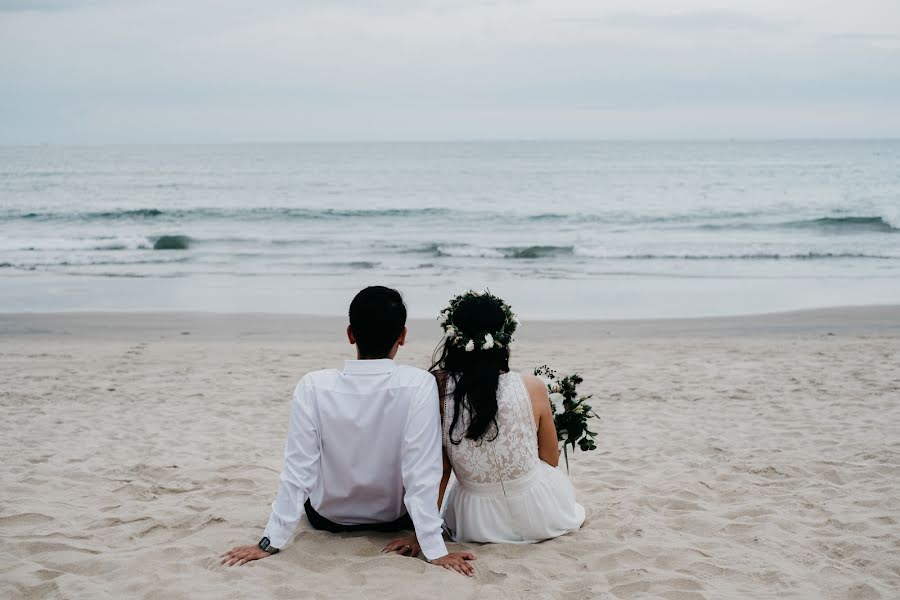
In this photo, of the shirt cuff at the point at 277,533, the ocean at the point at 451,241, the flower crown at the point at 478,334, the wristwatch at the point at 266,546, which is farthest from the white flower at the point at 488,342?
the ocean at the point at 451,241

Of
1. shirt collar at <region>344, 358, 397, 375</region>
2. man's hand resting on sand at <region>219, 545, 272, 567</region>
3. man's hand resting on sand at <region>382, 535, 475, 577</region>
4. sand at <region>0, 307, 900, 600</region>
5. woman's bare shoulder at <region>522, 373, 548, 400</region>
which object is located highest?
shirt collar at <region>344, 358, 397, 375</region>

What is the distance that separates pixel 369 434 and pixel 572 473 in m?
2.06

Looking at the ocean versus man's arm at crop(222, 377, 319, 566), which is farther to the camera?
the ocean

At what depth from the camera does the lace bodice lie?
3.32m

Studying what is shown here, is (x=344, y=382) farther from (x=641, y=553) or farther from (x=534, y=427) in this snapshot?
(x=641, y=553)

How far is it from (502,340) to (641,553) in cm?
118

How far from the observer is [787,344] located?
882 centimetres

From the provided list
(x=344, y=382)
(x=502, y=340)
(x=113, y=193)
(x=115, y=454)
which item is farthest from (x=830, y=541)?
(x=113, y=193)

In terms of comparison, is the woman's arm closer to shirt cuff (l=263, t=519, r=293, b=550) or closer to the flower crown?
the flower crown

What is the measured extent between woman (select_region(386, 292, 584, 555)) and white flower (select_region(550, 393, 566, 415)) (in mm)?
211

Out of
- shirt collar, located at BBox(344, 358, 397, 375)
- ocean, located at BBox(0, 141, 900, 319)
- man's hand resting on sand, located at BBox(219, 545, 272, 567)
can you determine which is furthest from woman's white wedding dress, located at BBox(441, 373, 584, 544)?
ocean, located at BBox(0, 141, 900, 319)

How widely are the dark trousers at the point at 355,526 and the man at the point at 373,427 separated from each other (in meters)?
0.30

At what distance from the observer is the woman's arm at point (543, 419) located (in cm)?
339

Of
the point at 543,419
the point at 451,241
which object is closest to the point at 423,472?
the point at 543,419
